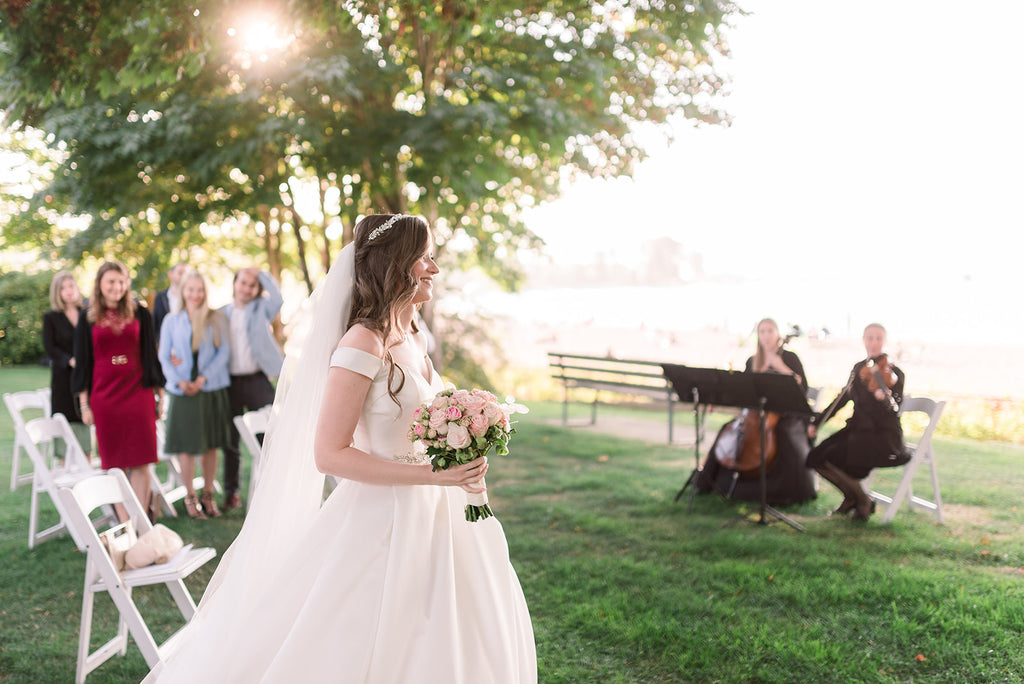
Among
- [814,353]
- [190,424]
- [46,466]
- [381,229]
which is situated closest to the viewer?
[381,229]

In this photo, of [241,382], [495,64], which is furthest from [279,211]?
[241,382]

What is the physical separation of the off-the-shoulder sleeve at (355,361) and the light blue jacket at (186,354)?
4.73 metres

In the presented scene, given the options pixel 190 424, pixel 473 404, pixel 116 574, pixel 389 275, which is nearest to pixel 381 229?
pixel 389 275

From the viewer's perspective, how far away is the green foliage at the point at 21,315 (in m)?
20.6

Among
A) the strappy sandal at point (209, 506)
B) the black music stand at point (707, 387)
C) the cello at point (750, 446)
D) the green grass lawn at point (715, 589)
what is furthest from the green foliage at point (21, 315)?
the cello at point (750, 446)

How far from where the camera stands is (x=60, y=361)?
756cm

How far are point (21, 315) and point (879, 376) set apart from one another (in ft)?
69.9

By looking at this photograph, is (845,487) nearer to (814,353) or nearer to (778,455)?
(778,455)

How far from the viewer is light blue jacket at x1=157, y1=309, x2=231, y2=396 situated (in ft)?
22.9

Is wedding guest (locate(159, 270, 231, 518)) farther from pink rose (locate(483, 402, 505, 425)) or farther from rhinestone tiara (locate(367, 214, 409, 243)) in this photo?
pink rose (locate(483, 402, 505, 425))

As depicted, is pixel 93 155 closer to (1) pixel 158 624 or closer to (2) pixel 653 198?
(1) pixel 158 624

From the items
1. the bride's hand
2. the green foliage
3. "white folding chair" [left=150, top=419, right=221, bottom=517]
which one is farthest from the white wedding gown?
the green foliage

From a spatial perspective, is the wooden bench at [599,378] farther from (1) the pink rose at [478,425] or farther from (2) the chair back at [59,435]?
(1) the pink rose at [478,425]

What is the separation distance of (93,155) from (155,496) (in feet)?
17.1
